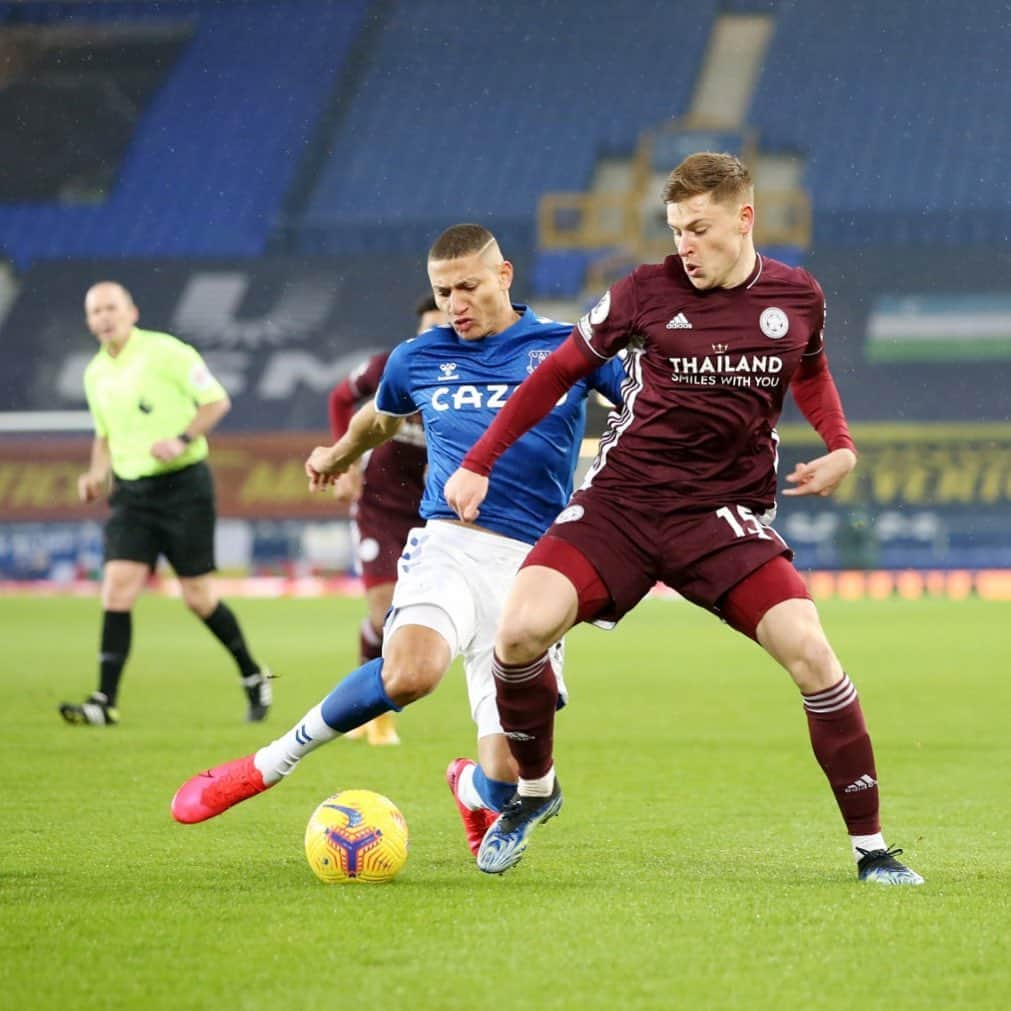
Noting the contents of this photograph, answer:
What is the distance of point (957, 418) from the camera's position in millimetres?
27734

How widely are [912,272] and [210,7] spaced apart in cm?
1364

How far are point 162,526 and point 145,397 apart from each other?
2.37 feet

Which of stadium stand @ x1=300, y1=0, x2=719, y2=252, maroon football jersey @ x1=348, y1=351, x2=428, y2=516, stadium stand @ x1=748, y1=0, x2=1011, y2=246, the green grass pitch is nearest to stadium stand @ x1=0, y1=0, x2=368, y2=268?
stadium stand @ x1=300, y1=0, x2=719, y2=252

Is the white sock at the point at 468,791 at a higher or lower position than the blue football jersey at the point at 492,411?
lower

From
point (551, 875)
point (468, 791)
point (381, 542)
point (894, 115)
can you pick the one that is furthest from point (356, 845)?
point (894, 115)

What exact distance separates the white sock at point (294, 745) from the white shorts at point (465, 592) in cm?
33

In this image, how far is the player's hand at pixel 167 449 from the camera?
405 inches

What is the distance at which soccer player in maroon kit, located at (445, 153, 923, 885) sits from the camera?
17.1ft

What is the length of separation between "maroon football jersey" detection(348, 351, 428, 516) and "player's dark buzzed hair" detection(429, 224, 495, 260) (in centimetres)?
350

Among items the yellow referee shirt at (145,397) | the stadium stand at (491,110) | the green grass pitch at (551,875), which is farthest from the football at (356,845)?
the stadium stand at (491,110)

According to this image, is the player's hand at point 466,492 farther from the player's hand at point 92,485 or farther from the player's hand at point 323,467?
the player's hand at point 92,485

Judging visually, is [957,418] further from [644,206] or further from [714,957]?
[714,957]

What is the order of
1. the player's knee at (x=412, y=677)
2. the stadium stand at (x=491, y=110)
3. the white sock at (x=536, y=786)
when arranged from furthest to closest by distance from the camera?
the stadium stand at (x=491, y=110) < the white sock at (x=536, y=786) < the player's knee at (x=412, y=677)

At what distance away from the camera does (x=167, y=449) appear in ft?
33.9
